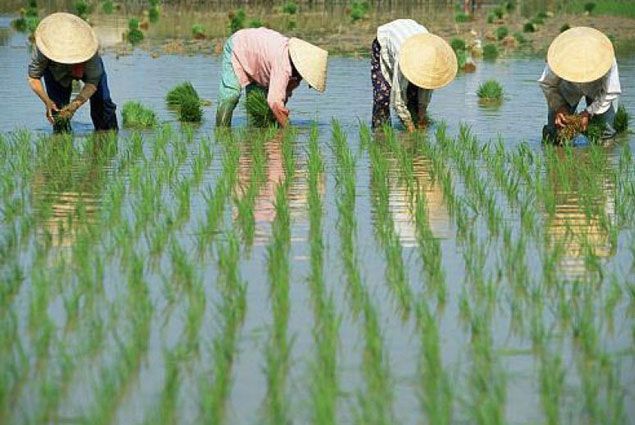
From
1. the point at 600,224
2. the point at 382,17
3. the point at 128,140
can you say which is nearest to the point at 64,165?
the point at 128,140

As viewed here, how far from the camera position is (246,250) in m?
5.54

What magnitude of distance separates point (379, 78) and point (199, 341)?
207 inches

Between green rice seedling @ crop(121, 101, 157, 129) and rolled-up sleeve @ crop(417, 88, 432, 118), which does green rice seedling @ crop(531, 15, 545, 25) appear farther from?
green rice seedling @ crop(121, 101, 157, 129)

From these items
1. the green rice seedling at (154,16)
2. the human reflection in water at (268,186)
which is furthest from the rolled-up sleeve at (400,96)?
the green rice seedling at (154,16)

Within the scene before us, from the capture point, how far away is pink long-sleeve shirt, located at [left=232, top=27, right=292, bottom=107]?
28.5ft

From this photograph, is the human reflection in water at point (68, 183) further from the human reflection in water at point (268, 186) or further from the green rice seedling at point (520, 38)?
the green rice seedling at point (520, 38)

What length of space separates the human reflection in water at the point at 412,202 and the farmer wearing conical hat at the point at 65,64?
188 cm

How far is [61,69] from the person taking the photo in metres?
8.72

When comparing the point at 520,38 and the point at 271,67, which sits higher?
the point at 271,67

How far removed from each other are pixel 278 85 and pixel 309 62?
0.23 m

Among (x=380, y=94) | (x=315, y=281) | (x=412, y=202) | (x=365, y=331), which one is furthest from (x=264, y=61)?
(x=365, y=331)

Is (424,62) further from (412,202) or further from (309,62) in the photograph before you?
(412,202)

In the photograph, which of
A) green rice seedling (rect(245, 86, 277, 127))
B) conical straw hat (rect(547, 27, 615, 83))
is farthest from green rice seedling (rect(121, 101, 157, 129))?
conical straw hat (rect(547, 27, 615, 83))

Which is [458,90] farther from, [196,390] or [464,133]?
[196,390]
